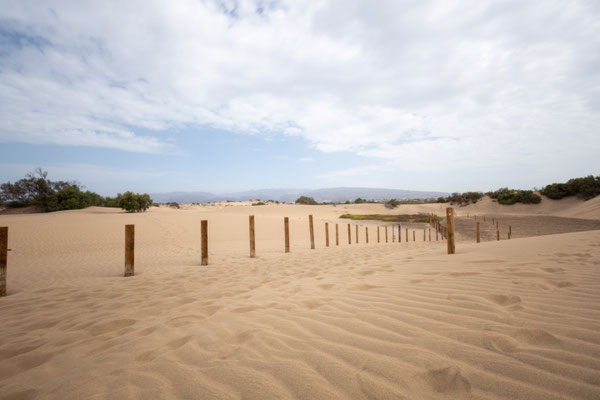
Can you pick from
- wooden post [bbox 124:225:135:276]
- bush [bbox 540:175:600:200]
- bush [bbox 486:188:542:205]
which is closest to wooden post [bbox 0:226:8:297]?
wooden post [bbox 124:225:135:276]

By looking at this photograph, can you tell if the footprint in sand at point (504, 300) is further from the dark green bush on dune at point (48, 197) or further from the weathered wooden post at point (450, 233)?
the dark green bush on dune at point (48, 197)

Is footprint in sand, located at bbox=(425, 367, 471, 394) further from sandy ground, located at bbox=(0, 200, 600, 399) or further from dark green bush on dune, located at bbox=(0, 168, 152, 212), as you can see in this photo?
dark green bush on dune, located at bbox=(0, 168, 152, 212)

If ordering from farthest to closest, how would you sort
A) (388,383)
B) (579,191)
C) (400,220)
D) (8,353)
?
1. (579,191)
2. (400,220)
3. (8,353)
4. (388,383)

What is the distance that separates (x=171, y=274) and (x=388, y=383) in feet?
19.3

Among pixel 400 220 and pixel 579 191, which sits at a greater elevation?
pixel 579 191

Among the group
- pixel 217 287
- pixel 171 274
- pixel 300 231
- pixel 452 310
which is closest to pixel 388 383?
pixel 452 310

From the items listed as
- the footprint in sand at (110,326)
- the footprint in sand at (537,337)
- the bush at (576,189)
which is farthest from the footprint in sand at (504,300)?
the bush at (576,189)

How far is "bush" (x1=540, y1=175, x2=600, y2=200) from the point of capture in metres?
32.3

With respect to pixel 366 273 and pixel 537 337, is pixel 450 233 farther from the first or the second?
pixel 537 337

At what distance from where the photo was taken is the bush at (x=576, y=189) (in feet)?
106

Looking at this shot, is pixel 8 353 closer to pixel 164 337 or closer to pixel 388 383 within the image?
pixel 164 337

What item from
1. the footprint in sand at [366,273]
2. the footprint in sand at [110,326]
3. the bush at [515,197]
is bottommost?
the footprint in sand at [366,273]

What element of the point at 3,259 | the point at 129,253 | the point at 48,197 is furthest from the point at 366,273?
the point at 48,197

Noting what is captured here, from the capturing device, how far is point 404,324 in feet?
7.19
